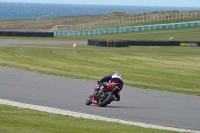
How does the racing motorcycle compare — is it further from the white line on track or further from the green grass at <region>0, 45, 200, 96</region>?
the green grass at <region>0, 45, 200, 96</region>

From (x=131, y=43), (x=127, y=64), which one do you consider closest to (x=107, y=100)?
(x=127, y=64)

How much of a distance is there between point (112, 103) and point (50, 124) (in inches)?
221

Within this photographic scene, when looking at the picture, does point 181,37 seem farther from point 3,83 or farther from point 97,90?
point 97,90

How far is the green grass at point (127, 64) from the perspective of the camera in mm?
22391

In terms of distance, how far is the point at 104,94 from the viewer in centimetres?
1627

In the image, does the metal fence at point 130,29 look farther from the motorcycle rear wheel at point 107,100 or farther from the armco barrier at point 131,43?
the motorcycle rear wheel at point 107,100

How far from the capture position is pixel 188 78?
23.8 metres

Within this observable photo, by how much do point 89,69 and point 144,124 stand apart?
44.1 ft

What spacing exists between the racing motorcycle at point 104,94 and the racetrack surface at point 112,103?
0.21 metres

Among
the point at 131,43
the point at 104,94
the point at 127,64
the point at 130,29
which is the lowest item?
the point at 130,29

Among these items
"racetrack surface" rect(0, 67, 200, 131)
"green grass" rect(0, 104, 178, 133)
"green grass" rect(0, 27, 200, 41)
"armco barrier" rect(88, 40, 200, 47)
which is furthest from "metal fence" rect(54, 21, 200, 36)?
"green grass" rect(0, 104, 178, 133)

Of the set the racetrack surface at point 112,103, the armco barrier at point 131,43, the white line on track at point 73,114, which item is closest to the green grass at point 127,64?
the racetrack surface at point 112,103

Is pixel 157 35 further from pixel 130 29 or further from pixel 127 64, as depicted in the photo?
pixel 127 64

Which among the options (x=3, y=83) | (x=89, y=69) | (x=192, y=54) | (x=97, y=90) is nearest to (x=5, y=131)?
(x=97, y=90)
